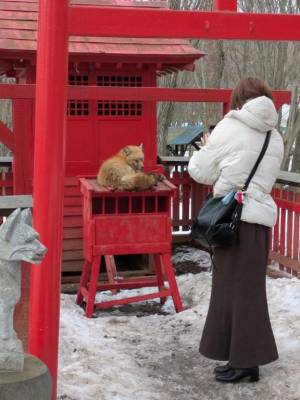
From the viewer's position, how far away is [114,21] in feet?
13.3

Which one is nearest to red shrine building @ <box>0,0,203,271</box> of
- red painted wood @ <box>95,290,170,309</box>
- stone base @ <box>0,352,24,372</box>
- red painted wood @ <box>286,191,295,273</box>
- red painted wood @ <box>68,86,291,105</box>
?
red painted wood @ <box>68,86,291,105</box>

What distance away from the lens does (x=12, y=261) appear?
3033mm

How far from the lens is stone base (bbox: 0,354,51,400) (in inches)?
110

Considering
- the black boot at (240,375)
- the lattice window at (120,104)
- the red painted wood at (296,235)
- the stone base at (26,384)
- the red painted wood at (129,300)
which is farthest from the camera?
the lattice window at (120,104)

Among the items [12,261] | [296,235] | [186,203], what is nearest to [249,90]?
[12,261]

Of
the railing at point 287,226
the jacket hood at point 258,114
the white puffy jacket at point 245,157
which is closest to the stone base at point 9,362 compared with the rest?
the white puffy jacket at point 245,157

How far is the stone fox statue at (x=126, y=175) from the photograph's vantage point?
6137 mm

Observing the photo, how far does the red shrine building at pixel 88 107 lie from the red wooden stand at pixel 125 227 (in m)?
1.23

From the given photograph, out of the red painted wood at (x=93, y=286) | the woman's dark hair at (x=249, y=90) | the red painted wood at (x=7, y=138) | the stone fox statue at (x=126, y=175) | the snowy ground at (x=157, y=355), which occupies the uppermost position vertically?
the woman's dark hair at (x=249, y=90)

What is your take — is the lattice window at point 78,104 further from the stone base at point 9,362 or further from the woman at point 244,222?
the stone base at point 9,362

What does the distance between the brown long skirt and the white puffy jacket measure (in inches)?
7.0

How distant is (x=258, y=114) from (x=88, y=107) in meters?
3.91

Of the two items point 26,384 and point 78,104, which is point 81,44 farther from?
point 26,384

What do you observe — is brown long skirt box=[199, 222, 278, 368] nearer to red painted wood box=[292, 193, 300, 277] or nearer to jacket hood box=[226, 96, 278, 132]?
jacket hood box=[226, 96, 278, 132]
